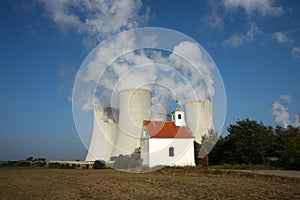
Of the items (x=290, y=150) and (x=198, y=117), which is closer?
(x=290, y=150)

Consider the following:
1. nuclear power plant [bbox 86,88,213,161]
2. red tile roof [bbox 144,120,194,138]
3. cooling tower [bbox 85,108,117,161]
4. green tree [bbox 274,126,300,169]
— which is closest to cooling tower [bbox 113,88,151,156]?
nuclear power plant [bbox 86,88,213,161]

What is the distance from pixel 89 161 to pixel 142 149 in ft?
48.1

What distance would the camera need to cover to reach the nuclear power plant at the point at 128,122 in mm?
37812

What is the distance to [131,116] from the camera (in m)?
37.9

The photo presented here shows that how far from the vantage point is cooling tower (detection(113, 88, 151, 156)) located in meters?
37.5

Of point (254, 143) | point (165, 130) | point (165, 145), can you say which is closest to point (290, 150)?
→ point (254, 143)

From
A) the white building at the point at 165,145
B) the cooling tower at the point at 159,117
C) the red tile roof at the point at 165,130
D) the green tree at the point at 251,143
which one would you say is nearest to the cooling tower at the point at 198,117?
the cooling tower at the point at 159,117

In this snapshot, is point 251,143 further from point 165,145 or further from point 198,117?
point 198,117

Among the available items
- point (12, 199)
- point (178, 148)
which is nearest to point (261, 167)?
point (178, 148)

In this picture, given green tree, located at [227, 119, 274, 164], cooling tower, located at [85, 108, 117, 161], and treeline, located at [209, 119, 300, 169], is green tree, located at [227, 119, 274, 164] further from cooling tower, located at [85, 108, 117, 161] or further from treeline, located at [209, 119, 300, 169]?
cooling tower, located at [85, 108, 117, 161]

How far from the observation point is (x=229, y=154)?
33.0 m

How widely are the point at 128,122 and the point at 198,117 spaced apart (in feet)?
42.3

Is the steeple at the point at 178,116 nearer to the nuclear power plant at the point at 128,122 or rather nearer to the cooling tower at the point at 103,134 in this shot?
the nuclear power plant at the point at 128,122

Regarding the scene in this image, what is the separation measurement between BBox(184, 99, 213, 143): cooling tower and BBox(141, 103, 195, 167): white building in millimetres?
5956
